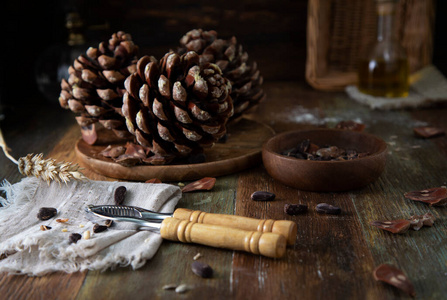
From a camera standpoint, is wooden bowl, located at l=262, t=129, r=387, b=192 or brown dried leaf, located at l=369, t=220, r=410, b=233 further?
wooden bowl, located at l=262, t=129, r=387, b=192

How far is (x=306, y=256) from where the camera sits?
759 mm

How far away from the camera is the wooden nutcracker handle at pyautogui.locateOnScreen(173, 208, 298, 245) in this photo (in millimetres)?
757

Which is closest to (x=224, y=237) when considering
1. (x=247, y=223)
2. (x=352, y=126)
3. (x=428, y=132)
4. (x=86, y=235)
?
(x=247, y=223)

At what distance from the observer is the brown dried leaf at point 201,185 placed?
40.3 inches

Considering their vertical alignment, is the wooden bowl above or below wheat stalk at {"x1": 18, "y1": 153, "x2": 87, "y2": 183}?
below

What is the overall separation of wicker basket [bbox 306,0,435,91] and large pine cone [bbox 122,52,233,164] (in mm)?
1012

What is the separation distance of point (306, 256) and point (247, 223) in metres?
0.11

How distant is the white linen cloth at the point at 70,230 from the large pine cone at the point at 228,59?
17.7 inches

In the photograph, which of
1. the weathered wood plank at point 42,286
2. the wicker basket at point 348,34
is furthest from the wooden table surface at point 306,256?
the wicker basket at point 348,34

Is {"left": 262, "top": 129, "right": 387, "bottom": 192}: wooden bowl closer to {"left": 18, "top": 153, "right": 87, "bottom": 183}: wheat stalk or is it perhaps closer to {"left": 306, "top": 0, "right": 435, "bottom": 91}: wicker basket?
{"left": 18, "top": 153, "right": 87, "bottom": 183}: wheat stalk

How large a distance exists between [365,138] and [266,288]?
558 mm

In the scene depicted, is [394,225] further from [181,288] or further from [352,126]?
[352,126]

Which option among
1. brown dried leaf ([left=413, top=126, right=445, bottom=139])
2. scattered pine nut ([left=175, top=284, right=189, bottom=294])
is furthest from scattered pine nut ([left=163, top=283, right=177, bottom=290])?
brown dried leaf ([left=413, top=126, right=445, bottom=139])

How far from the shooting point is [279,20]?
2.14 meters
